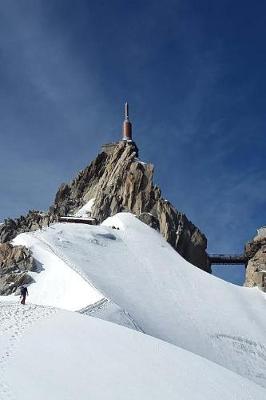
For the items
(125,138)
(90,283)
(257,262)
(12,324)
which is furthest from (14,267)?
(125,138)

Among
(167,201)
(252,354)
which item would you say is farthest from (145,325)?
(167,201)

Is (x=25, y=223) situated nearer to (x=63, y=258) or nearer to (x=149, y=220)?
(x=149, y=220)

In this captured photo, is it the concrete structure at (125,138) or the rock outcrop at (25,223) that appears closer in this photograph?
the rock outcrop at (25,223)

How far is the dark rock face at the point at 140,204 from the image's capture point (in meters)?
76.3

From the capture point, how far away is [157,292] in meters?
49.6

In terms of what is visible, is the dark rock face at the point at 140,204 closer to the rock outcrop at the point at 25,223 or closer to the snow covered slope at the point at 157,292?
the rock outcrop at the point at 25,223

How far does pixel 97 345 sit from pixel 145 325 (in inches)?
531

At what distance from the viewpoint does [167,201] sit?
262 feet

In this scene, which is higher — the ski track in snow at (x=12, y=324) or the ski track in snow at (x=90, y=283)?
the ski track in snow at (x=90, y=283)

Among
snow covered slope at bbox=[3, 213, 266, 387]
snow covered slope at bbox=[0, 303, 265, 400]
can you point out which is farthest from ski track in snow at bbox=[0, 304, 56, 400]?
snow covered slope at bbox=[3, 213, 266, 387]

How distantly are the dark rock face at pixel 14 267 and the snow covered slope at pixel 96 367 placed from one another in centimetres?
1814

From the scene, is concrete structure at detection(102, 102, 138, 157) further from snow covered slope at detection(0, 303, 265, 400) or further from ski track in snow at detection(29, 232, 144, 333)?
snow covered slope at detection(0, 303, 265, 400)

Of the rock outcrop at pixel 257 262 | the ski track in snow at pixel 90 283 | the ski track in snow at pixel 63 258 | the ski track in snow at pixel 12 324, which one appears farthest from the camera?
the rock outcrop at pixel 257 262

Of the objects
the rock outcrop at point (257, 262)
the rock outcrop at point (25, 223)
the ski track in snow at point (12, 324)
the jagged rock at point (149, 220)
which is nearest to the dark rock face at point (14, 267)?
the ski track in snow at point (12, 324)
